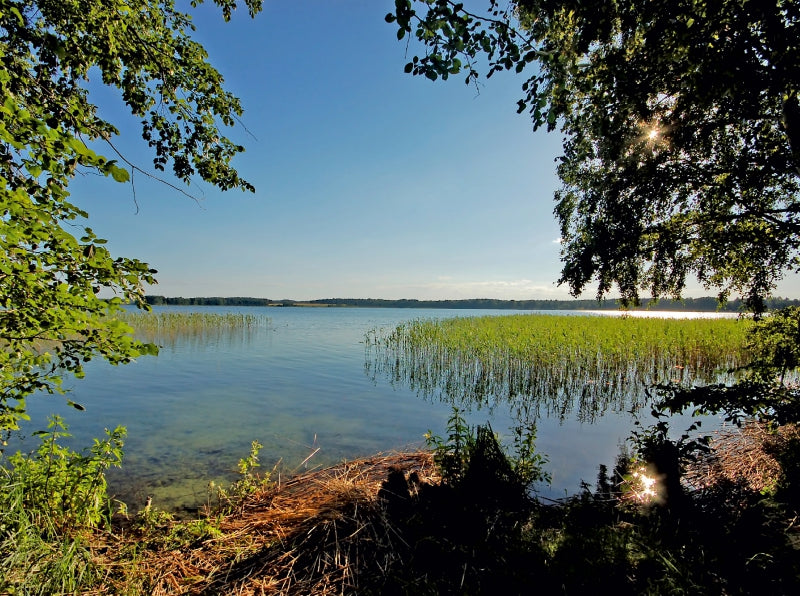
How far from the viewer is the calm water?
261 inches

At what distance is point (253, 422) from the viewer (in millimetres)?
9344

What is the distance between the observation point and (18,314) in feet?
8.37

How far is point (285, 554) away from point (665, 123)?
25.0 feet

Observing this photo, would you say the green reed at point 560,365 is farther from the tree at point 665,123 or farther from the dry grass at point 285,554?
the dry grass at point 285,554

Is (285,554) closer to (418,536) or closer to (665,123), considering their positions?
(418,536)

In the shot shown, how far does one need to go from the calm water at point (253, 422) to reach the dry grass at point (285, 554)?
8.43 feet

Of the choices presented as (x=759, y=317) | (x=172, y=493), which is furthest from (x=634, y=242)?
(x=172, y=493)

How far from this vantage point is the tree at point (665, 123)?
3.30 metres

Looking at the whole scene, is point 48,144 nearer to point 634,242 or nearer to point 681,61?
point 681,61

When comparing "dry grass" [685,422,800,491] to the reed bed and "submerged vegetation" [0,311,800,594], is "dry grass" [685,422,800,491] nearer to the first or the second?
"submerged vegetation" [0,311,800,594]

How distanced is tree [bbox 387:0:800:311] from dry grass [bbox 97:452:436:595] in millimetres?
3759

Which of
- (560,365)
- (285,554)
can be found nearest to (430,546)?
(285,554)

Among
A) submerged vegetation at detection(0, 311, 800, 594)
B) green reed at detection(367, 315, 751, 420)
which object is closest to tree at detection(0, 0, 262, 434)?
submerged vegetation at detection(0, 311, 800, 594)

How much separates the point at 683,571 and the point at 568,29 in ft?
18.6
